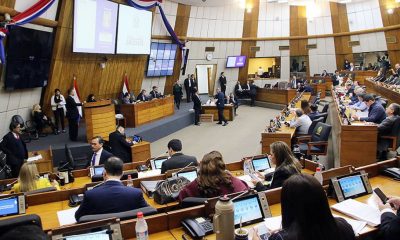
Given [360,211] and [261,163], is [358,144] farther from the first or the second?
[360,211]

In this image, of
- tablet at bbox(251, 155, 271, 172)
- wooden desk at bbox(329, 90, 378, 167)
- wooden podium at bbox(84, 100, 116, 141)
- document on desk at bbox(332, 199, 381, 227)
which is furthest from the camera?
wooden podium at bbox(84, 100, 116, 141)

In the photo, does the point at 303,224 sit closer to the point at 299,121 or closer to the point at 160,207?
the point at 160,207

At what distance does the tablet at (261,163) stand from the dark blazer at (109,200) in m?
1.87

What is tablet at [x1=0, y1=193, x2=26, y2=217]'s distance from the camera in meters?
3.06

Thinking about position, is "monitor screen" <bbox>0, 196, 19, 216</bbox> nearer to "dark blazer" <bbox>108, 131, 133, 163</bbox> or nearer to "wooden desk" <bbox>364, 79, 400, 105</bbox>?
"dark blazer" <bbox>108, 131, 133, 163</bbox>

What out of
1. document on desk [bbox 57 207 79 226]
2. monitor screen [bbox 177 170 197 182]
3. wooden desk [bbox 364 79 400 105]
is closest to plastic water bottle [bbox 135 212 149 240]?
document on desk [bbox 57 207 79 226]

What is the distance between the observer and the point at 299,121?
7090 mm

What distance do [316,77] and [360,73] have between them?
6.29 feet

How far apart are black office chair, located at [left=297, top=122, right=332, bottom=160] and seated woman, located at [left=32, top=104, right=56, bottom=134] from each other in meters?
6.04

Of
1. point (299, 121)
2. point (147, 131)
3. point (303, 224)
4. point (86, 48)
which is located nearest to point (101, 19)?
point (86, 48)

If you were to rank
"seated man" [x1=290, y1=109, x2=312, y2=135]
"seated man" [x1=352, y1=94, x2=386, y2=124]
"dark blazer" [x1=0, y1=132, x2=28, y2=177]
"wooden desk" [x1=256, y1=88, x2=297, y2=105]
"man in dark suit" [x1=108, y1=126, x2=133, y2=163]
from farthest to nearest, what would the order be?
"wooden desk" [x1=256, y1=88, x2=297, y2=105] → "seated man" [x1=290, y1=109, x2=312, y2=135] → "seated man" [x1=352, y1=94, x2=386, y2=124] → "man in dark suit" [x1=108, y1=126, x2=133, y2=163] → "dark blazer" [x1=0, y1=132, x2=28, y2=177]

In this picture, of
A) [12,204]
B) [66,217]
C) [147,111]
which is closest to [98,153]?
[12,204]

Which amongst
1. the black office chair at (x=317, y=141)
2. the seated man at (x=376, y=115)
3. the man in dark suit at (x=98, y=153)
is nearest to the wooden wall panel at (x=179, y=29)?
the black office chair at (x=317, y=141)

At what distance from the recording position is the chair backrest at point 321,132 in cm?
629
